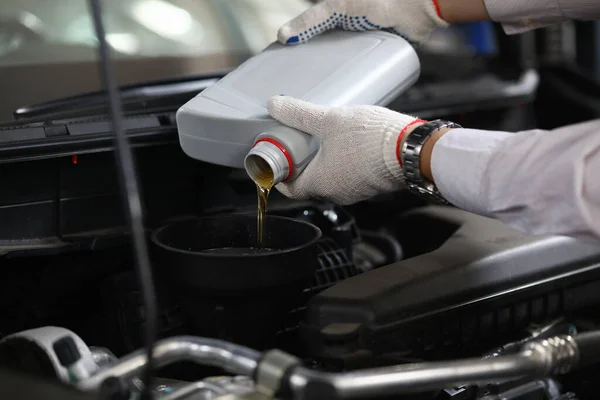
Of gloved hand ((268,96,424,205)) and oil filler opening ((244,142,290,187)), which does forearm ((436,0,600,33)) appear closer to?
gloved hand ((268,96,424,205))

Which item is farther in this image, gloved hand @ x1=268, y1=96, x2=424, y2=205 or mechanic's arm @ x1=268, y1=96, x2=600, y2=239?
gloved hand @ x1=268, y1=96, x2=424, y2=205

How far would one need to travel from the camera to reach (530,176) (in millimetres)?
858

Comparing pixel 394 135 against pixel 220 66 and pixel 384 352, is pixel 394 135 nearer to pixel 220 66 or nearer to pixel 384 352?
pixel 384 352

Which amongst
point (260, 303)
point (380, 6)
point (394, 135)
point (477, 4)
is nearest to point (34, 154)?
point (260, 303)

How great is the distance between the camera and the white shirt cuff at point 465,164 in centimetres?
90

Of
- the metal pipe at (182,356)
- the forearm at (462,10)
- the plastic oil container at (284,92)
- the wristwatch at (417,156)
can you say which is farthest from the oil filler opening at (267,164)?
the forearm at (462,10)

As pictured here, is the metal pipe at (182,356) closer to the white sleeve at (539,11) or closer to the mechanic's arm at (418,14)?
the mechanic's arm at (418,14)

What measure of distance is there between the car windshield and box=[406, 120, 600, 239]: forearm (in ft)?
2.07

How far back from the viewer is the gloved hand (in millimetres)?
1009

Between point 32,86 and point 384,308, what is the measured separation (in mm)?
712

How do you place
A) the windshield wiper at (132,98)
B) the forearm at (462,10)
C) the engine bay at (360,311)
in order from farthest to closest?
1. the forearm at (462,10)
2. the windshield wiper at (132,98)
3. the engine bay at (360,311)

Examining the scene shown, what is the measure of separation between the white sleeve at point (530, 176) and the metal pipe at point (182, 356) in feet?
1.18

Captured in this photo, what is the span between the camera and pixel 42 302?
105cm

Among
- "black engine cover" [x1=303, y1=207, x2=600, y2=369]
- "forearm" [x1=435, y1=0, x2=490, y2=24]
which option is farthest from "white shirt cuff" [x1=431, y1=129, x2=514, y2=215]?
"forearm" [x1=435, y1=0, x2=490, y2=24]
